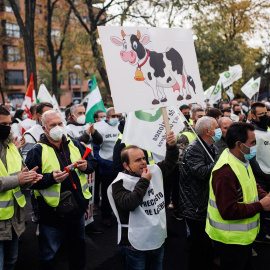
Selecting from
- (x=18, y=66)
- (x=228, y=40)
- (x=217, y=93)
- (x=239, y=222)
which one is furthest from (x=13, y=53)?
(x=239, y=222)

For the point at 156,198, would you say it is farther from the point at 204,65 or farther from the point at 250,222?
the point at 204,65

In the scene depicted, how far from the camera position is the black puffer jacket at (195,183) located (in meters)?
3.36

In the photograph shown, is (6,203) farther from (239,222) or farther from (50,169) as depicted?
(239,222)

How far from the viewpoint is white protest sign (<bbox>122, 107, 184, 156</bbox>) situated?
10.6 ft

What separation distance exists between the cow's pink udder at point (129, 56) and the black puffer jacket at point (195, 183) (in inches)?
47.7

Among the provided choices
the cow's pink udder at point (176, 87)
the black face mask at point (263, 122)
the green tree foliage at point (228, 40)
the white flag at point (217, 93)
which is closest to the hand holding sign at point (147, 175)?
the cow's pink udder at point (176, 87)

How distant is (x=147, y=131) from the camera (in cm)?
325

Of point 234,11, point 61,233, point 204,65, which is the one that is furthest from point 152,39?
point 234,11

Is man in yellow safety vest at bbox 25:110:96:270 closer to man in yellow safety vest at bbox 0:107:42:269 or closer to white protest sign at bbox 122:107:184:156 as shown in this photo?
man in yellow safety vest at bbox 0:107:42:269

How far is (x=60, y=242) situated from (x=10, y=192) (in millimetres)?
736

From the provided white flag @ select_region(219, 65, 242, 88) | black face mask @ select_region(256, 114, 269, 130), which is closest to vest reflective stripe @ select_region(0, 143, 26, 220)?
black face mask @ select_region(256, 114, 269, 130)

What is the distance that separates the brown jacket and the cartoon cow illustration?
1.44m

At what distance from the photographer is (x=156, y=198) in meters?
2.75

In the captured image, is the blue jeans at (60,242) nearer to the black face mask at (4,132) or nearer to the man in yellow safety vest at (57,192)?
the man in yellow safety vest at (57,192)
